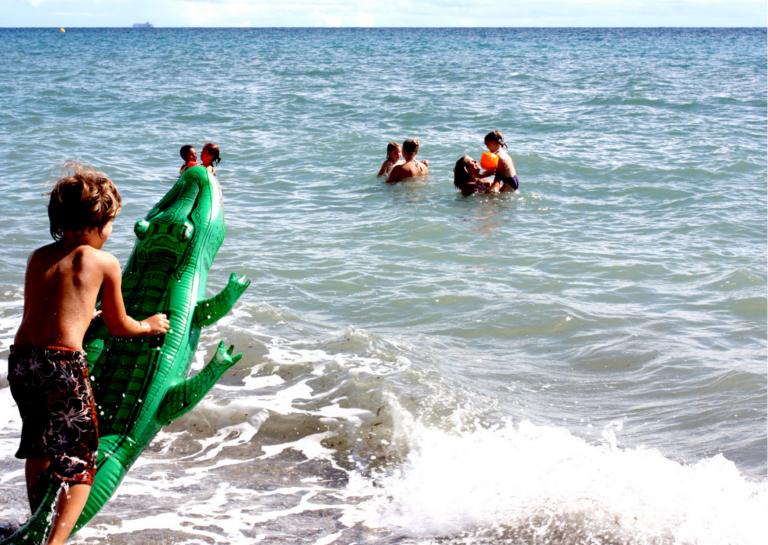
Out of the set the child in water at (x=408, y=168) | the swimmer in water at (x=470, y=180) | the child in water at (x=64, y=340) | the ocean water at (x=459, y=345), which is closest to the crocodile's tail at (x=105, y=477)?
the child in water at (x=64, y=340)

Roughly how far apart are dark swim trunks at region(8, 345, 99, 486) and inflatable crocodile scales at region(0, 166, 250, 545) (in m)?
0.13

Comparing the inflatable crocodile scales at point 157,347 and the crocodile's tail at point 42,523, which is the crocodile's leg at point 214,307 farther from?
the crocodile's tail at point 42,523

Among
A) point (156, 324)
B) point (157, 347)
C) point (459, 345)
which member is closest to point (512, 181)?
point (459, 345)

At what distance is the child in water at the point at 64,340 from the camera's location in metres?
2.61

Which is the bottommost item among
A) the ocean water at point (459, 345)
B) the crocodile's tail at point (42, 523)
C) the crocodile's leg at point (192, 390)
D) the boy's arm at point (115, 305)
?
the ocean water at point (459, 345)

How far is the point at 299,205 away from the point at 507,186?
3.26 m

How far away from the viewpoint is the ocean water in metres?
3.51

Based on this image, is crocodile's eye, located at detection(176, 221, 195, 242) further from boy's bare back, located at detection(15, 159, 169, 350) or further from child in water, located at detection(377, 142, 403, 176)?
child in water, located at detection(377, 142, 403, 176)

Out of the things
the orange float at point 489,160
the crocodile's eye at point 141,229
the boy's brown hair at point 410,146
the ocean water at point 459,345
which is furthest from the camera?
the boy's brown hair at point 410,146

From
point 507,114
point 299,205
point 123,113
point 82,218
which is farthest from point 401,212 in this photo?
point 123,113

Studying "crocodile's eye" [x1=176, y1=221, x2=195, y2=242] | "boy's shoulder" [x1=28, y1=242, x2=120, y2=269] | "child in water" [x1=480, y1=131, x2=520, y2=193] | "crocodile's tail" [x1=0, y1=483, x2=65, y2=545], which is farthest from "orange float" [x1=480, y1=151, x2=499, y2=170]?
"crocodile's tail" [x1=0, y1=483, x2=65, y2=545]

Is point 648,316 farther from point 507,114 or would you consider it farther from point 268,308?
point 507,114

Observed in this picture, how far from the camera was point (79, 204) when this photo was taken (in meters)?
2.60

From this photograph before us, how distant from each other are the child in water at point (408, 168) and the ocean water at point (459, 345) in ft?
0.92
